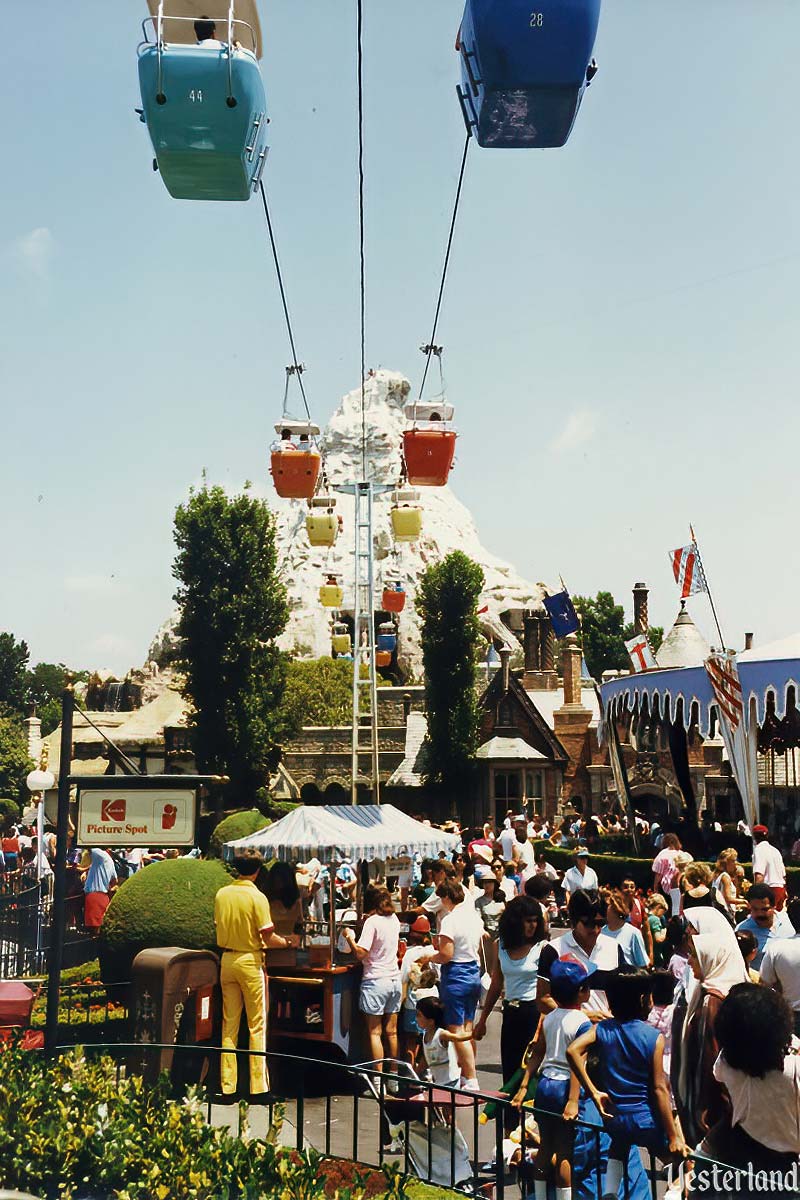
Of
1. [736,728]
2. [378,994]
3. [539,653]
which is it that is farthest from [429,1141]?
[539,653]

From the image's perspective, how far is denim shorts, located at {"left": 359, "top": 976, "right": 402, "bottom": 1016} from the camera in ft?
31.1

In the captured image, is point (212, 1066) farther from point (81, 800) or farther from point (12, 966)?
point (12, 966)

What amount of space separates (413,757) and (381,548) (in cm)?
8189

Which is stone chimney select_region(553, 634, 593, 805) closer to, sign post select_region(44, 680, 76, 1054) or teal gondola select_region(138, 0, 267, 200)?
sign post select_region(44, 680, 76, 1054)

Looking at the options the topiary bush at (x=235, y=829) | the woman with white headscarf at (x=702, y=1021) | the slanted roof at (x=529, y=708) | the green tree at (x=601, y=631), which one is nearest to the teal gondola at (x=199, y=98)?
the woman with white headscarf at (x=702, y=1021)

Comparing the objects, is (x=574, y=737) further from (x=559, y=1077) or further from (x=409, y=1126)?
(x=559, y=1077)

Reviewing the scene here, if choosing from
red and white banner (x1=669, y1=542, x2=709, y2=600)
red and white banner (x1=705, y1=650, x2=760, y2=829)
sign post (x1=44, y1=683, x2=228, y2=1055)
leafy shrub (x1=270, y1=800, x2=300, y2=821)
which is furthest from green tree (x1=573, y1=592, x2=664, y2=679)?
sign post (x1=44, y1=683, x2=228, y2=1055)

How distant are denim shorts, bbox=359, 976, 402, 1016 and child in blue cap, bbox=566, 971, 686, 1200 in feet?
12.6

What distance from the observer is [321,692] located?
6650 centimetres

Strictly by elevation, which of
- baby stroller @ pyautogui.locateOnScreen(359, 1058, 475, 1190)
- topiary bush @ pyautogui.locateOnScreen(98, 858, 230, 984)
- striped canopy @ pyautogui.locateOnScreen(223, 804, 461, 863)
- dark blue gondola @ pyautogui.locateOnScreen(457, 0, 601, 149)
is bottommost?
baby stroller @ pyautogui.locateOnScreen(359, 1058, 475, 1190)

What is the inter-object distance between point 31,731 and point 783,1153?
62.9m

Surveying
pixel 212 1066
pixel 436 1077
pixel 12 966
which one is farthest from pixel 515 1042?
pixel 12 966

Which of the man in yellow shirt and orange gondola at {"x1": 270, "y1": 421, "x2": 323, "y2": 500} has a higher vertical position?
orange gondola at {"x1": 270, "y1": 421, "x2": 323, "y2": 500}

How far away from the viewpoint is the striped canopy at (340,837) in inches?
437
